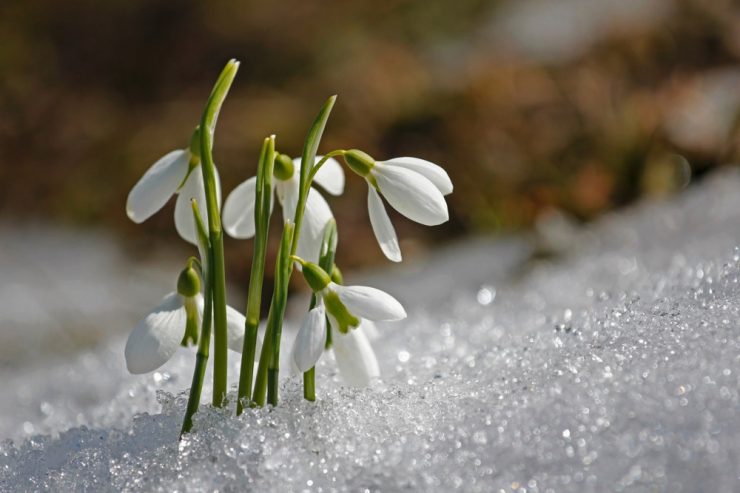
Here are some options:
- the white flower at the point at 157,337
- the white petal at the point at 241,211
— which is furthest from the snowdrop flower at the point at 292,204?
the white flower at the point at 157,337

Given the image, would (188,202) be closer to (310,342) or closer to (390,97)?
(310,342)

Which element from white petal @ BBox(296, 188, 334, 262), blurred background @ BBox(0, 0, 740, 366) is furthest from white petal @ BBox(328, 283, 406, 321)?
blurred background @ BBox(0, 0, 740, 366)

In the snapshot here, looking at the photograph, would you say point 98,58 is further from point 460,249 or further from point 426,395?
point 426,395

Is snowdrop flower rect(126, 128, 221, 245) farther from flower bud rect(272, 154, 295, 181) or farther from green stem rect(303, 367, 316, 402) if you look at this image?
green stem rect(303, 367, 316, 402)

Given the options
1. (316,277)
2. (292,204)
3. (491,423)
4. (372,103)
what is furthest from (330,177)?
(372,103)

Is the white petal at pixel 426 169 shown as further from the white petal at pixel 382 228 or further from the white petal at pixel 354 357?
the white petal at pixel 354 357

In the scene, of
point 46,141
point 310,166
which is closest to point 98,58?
point 46,141
